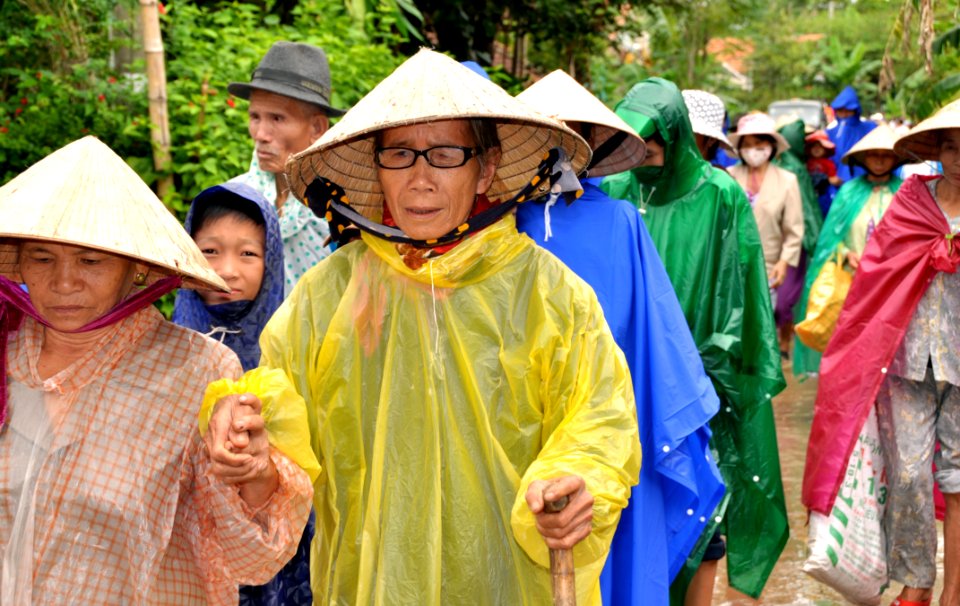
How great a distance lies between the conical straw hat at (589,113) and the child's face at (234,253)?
1.00 m

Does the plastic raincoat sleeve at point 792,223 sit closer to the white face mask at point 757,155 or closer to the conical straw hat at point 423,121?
the white face mask at point 757,155

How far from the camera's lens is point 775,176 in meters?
11.1

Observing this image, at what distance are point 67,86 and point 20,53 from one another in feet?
1.87

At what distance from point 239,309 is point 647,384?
1.31 meters

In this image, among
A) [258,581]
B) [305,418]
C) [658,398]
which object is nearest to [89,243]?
[305,418]

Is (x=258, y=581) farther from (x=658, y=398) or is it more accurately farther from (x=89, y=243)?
(x=658, y=398)

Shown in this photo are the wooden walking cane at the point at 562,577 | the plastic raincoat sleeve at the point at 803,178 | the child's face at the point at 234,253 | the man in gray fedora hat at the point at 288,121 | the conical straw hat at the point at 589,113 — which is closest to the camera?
the wooden walking cane at the point at 562,577

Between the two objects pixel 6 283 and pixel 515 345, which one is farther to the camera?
pixel 6 283

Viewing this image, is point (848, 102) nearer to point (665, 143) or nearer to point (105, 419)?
point (665, 143)

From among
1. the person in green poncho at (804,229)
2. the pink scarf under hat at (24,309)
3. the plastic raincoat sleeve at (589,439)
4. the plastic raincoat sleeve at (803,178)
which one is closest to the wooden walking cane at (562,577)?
the plastic raincoat sleeve at (589,439)

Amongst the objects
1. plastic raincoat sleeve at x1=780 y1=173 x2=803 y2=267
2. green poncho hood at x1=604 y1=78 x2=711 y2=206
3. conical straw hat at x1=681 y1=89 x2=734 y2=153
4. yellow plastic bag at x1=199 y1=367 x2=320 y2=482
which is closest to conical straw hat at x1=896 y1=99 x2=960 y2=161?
green poncho hood at x1=604 y1=78 x2=711 y2=206

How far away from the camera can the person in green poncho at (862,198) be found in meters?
9.55

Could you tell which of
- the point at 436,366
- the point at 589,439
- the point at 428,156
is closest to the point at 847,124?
the point at 428,156

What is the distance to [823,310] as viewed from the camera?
6.71m
